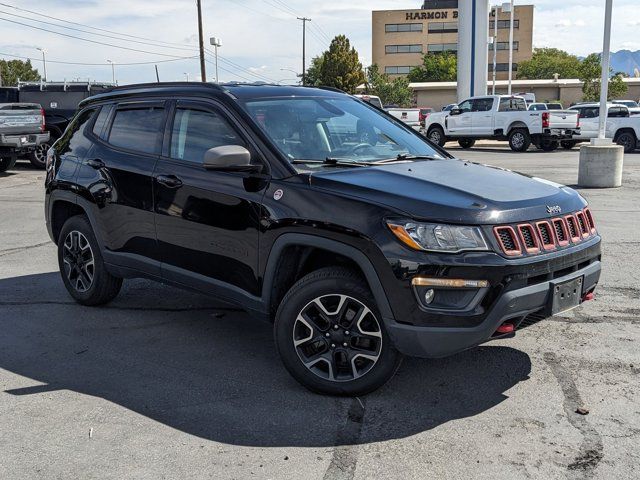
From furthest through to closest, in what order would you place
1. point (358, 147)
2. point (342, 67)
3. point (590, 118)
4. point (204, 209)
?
point (342, 67), point (590, 118), point (358, 147), point (204, 209)

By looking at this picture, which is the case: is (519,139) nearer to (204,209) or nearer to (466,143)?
(466,143)

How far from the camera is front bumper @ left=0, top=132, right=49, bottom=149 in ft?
53.0

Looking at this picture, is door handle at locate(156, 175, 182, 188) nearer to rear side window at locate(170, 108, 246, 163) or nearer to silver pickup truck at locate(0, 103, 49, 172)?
rear side window at locate(170, 108, 246, 163)

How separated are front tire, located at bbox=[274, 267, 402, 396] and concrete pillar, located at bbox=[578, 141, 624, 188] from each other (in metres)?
11.0

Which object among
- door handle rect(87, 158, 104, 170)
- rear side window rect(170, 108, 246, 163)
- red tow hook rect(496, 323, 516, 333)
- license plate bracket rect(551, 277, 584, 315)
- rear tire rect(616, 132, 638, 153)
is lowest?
rear tire rect(616, 132, 638, 153)

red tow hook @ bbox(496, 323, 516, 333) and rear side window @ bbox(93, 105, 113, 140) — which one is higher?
rear side window @ bbox(93, 105, 113, 140)

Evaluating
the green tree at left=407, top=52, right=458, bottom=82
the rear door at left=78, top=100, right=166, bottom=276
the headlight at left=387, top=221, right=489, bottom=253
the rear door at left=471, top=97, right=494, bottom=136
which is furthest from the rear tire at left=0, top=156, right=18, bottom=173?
the green tree at left=407, top=52, right=458, bottom=82

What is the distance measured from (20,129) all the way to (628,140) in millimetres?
19402

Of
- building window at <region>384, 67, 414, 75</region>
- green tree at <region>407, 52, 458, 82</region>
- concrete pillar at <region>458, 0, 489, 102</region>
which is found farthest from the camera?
building window at <region>384, 67, 414, 75</region>

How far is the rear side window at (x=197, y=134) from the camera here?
15.3 ft

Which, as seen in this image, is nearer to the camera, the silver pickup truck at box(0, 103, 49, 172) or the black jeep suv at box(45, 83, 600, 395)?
the black jeep suv at box(45, 83, 600, 395)

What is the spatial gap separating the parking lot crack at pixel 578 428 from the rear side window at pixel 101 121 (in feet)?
12.9

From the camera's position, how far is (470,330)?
3.61 m

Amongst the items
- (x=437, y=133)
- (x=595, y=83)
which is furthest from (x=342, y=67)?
(x=437, y=133)
